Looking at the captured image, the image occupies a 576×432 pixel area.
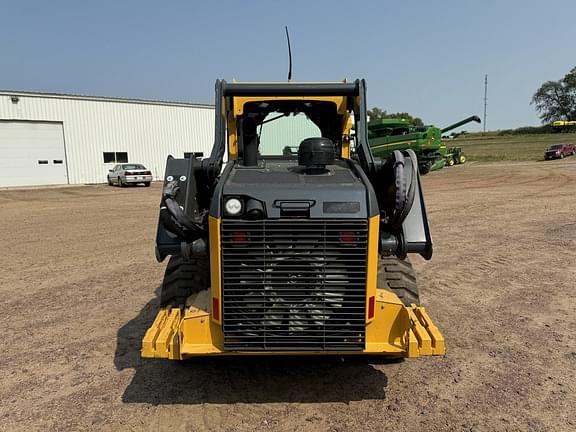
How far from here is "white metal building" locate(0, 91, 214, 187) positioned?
25.0m

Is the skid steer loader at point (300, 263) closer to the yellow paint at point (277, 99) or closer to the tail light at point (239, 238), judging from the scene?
the tail light at point (239, 238)

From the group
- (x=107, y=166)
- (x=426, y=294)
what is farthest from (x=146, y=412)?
(x=107, y=166)

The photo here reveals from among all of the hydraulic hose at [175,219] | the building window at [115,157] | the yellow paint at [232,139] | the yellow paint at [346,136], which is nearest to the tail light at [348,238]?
the hydraulic hose at [175,219]

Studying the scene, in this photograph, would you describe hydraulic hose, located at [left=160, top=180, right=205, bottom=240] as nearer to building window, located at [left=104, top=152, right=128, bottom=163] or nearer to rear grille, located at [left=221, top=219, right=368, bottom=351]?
rear grille, located at [left=221, top=219, right=368, bottom=351]

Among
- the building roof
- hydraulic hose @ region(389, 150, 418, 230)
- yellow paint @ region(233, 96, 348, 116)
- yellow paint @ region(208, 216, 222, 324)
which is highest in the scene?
the building roof

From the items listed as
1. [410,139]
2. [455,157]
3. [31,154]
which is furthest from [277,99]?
[455,157]

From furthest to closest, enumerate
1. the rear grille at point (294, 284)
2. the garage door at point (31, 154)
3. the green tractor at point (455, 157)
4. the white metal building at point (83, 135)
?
the green tractor at point (455, 157)
the white metal building at point (83, 135)
the garage door at point (31, 154)
the rear grille at point (294, 284)

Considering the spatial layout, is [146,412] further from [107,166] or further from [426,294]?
[107,166]

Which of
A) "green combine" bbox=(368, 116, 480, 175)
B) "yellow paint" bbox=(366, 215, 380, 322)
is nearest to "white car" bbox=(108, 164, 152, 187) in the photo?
"green combine" bbox=(368, 116, 480, 175)

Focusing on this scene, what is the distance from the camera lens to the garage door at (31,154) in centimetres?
2470

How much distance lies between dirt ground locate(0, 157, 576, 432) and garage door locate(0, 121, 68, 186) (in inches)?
742

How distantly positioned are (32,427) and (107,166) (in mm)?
26185

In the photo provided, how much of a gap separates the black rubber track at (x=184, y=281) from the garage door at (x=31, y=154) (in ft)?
80.0

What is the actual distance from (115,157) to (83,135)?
2.09 meters
